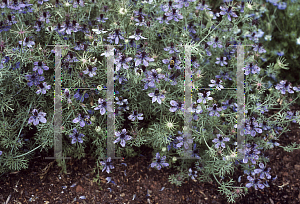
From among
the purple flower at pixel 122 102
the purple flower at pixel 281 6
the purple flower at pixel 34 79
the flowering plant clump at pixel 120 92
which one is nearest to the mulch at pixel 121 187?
the flowering plant clump at pixel 120 92

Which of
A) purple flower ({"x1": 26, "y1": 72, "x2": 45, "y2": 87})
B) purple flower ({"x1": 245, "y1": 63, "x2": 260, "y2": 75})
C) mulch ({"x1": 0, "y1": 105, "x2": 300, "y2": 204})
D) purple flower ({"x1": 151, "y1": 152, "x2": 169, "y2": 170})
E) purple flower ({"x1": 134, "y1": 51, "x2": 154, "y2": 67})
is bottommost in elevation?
mulch ({"x1": 0, "y1": 105, "x2": 300, "y2": 204})

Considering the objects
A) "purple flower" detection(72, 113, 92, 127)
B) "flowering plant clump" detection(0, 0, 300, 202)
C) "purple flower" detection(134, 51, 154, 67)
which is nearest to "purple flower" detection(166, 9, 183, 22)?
"flowering plant clump" detection(0, 0, 300, 202)

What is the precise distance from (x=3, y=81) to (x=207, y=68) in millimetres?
1755

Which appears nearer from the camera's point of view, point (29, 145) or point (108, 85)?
point (108, 85)

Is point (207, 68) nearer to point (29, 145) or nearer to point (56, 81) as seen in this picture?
point (56, 81)

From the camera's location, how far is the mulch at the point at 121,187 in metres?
2.21

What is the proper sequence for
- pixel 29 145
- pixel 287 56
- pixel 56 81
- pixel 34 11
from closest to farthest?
pixel 56 81 → pixel 29 145 → pixel 34 11 → pixel 287 56

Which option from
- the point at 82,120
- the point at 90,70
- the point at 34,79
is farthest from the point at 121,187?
the point at 34,79

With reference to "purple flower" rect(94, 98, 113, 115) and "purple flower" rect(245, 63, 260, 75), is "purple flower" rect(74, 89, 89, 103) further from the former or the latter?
"purple flower" rect(245, 63, 260, 75)

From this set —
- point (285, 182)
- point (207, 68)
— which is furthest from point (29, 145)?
point (285, 182)

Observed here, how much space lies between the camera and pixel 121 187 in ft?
7.58

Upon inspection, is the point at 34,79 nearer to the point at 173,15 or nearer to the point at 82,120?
the point at 82,120

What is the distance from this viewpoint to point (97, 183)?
2.30 meters

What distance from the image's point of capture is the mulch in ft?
7.27
